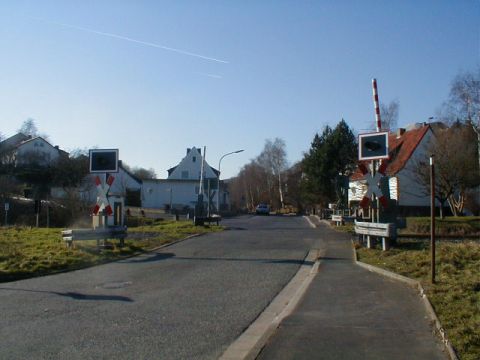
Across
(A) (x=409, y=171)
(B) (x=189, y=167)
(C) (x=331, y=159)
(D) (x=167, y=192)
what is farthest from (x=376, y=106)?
(B) (x=189, y=167)

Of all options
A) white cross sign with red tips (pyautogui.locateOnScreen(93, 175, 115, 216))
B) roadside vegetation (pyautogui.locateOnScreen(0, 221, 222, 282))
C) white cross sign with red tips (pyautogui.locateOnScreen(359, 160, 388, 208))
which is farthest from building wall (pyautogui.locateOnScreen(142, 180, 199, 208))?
white cross sign with red tips (pyautogui.locateOnScreen(359, 160, 388, 208))

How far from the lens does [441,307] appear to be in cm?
782

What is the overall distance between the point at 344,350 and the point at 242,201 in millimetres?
110011

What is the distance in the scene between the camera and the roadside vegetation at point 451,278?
21.2 ft

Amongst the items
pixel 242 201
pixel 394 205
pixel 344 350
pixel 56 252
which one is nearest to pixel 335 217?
pixel 394 205

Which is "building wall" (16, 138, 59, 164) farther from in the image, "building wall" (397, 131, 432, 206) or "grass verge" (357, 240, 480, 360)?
"grass verge" (357, 240, 480, 360)

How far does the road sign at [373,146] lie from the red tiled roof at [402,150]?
29.0 metres

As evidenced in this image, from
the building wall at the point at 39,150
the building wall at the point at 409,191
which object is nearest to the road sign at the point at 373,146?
the building wall at the point at 409,191

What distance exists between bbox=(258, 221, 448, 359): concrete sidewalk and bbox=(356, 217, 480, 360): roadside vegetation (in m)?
0.25

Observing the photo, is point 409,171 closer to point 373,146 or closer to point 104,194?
point 373,146

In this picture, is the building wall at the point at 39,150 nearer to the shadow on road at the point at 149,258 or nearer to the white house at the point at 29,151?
the white house at the point at 29,151

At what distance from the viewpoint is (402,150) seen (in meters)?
48.8

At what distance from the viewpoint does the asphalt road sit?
260 inches

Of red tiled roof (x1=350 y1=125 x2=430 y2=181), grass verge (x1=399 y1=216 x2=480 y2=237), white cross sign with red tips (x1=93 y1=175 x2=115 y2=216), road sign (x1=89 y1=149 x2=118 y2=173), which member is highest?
red tiled roof (x1=350 y1=125 x2=430 y2=181)
